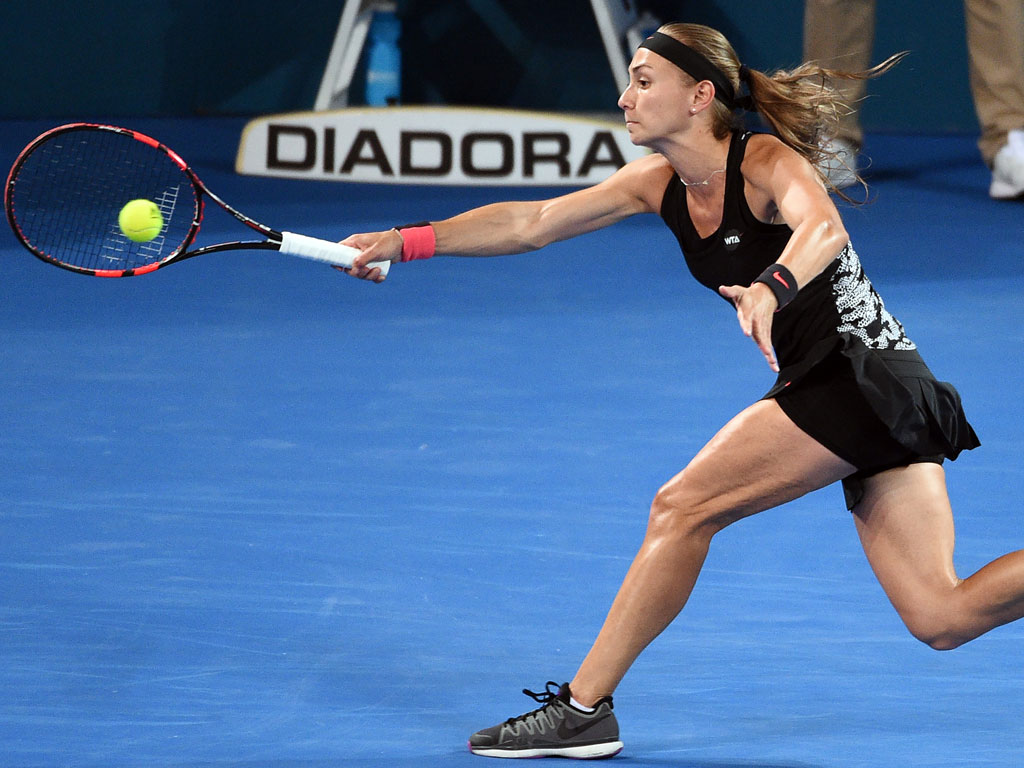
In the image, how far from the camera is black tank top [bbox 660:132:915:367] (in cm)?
283

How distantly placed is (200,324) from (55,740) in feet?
10.2

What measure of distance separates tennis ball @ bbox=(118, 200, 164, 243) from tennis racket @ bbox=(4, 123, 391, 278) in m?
0.14

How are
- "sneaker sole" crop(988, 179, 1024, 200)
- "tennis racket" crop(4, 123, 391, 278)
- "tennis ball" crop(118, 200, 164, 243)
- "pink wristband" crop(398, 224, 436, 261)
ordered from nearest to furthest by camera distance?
"pink wristband" crop(398, 224, 436, 261)
"tennis ball" crop(118, 200, 164, 243)
"tennis racket" crop(4, 123, 391, 278)
"sneaker sole" crop(988, 179, 1024, 200)

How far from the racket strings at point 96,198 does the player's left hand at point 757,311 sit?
273 centimetres

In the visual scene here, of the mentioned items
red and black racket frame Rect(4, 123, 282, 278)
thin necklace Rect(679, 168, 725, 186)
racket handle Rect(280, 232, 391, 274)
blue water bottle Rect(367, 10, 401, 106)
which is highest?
blue water bottle Rect(367, 10, 401, 106)

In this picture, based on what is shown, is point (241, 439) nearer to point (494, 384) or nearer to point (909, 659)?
point (494, 384)

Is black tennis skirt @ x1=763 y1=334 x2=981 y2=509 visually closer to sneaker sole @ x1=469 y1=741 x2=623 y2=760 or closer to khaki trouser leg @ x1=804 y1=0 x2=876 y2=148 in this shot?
sneaker sole @ x1=469 y1=741 x2=623 y2=760

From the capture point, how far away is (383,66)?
29.4 ft

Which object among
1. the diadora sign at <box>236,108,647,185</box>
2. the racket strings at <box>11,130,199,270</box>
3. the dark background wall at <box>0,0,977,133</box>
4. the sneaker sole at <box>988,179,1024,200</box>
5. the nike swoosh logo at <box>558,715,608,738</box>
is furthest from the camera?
the dark background wall at <box>0,0,977,133</box>

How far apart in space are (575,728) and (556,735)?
1.5 inches

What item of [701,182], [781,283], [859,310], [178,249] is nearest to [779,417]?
[859,310]

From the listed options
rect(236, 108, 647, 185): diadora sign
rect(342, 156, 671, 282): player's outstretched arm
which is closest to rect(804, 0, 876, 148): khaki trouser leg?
rect(236, 108, 647, 185): diadora sign

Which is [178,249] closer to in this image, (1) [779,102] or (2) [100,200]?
(1) [779,102]

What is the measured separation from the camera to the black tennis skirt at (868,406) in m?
2.74
